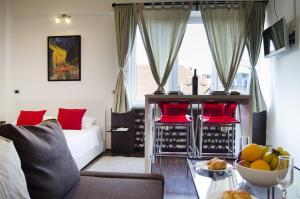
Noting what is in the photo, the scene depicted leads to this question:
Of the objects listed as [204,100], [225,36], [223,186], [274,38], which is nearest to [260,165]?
[223,186]

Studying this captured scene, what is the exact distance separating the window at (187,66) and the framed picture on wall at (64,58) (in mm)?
998

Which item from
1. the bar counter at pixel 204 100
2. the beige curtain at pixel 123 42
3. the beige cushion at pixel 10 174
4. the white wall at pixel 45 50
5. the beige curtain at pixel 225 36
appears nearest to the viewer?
the beige cushion at pixel 10 174

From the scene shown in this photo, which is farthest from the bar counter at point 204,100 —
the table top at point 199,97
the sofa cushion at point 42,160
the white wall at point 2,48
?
the white wall at point 2,48

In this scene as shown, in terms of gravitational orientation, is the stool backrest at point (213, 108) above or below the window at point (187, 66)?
below

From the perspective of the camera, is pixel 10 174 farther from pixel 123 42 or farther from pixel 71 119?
pixel 123 42

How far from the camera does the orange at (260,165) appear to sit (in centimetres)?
124

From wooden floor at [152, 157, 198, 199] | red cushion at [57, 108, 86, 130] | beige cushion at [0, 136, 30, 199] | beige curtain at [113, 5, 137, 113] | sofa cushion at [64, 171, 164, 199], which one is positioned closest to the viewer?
beige cushion at [0, 136, 30, 199]

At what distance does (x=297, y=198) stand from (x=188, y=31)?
363 centimetres

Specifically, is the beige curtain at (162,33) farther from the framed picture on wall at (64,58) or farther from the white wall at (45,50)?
the framed picture on wall at (64,58)

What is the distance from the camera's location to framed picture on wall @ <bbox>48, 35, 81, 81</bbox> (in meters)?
4.44

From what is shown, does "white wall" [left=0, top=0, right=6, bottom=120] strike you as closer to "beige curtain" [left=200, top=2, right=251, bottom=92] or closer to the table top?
the table top

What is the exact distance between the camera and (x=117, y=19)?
4176 mm

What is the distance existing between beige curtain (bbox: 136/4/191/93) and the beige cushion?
123 inches

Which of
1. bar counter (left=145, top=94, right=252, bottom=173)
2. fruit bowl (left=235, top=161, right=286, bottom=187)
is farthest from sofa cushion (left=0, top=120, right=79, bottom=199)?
bar counter (left=145, top=94, right=252, bottom=173)
